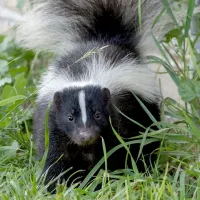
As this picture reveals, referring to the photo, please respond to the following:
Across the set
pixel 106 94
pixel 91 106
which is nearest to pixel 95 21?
pixel 106 94

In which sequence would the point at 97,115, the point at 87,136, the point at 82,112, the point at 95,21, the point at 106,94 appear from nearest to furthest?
the point at 87,136
the point at 82,112
the point at 97,115
the point at 106,94
the point at 95,21

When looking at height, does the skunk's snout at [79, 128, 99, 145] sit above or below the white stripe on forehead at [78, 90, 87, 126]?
below

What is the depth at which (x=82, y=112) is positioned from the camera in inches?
185

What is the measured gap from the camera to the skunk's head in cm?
464

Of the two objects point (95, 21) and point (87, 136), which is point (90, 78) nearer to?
point (87, 136)

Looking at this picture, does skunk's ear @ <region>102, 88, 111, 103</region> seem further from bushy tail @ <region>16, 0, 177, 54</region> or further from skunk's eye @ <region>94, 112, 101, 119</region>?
bushy tail @ <region>16, 0, 177, 54</region>

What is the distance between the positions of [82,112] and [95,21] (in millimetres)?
1338

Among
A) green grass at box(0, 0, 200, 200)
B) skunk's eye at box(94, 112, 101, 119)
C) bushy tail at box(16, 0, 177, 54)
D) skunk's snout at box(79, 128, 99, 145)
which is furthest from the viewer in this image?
bushy tail at box(16, 0, 177, 54)

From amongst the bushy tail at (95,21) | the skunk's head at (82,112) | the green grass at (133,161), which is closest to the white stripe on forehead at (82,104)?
the skunk's head at (82,112)

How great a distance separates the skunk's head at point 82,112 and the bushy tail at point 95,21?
832 mm

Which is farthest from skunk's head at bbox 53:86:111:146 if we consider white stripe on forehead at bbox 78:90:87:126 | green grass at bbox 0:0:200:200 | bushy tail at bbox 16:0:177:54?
bushy tail at bbox 16:0:177:54

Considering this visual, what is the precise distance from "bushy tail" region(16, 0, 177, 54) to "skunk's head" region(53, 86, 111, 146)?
0.83 metres

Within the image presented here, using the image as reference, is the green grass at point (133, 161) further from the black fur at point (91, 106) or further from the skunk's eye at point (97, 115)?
the skunk's eye at point (97, 115)

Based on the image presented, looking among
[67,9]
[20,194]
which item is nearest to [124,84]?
[67,9]
